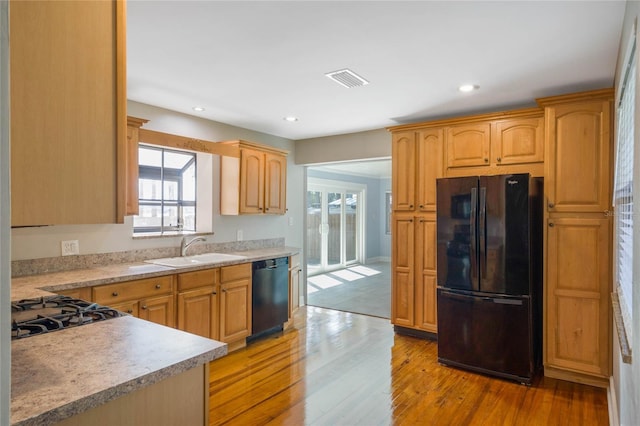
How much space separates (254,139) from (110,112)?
3870 mm

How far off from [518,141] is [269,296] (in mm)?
2888

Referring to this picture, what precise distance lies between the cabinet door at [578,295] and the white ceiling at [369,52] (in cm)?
121

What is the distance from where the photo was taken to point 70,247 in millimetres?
3074

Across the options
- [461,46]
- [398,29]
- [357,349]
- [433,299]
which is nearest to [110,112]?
[398,29]

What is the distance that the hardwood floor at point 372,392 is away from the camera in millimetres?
2520

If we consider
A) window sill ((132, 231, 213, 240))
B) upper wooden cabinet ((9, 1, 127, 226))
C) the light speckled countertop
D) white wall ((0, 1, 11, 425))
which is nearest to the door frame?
window sill ((132, 231, 213, 240))

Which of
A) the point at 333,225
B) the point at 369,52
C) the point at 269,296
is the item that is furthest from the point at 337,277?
the point at 369,52

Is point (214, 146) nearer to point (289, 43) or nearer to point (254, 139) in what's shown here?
point (254, 139)

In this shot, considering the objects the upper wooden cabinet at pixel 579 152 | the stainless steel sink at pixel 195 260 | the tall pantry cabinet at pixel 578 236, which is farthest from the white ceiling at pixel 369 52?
the stainless steel sink at pixel 195 260

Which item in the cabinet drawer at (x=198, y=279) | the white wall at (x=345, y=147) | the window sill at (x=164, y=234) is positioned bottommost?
the cabinet drawer at (x=198, y=279)

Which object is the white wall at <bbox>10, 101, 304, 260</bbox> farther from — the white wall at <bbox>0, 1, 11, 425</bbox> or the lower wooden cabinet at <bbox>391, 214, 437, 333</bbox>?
the white wall at <bbox>0, 1, 11, 425</bbox>

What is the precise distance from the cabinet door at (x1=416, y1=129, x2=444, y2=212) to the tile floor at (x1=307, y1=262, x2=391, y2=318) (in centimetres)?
170

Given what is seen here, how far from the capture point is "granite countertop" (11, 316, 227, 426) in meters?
0.96

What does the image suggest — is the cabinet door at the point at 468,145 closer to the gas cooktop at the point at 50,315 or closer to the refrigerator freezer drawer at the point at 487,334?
the refrigerator freezer drawer at the point at 487,334
